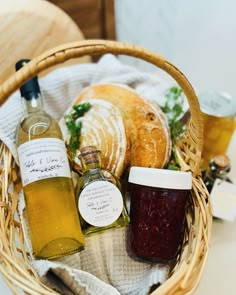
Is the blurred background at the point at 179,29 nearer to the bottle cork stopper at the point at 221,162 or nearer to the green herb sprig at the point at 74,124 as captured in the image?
the bottle cork stopper at the point at 221,162

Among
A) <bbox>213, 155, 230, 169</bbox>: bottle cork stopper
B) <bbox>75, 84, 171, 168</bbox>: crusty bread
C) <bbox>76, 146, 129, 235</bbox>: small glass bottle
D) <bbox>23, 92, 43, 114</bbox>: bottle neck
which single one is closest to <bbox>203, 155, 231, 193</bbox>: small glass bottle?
<bbox>213, 155, 230, 169</bbox>: bottle cork stopper

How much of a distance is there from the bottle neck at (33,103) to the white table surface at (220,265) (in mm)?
317

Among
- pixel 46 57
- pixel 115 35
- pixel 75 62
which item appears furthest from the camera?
pixel 115 35

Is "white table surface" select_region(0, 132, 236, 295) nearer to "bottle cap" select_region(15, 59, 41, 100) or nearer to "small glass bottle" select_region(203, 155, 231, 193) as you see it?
"small glass bottle" select_region(203, 155, 231, 193)

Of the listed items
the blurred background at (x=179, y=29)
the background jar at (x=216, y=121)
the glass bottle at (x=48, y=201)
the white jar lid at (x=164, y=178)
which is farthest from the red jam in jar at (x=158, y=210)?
the blurred background at (x=179, y=29)

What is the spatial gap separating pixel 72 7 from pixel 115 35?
0.25 m

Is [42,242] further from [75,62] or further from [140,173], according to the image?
[75,62]

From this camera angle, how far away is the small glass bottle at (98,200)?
59 cm

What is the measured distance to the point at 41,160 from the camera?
1.88 ft

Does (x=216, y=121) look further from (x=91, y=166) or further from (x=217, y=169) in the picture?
(x=91, y=166)

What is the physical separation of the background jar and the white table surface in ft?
0.46

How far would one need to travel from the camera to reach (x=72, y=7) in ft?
4.26

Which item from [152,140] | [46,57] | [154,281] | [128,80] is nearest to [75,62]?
[128,80]

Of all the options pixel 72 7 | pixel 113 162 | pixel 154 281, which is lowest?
pixel 154 281
